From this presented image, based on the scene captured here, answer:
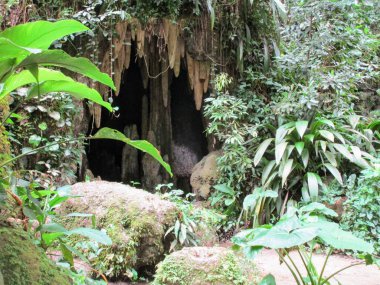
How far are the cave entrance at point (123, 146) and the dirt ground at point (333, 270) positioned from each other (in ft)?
14.0

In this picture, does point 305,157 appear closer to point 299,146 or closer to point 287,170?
point 299,146

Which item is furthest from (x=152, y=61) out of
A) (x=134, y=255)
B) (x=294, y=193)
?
(x=134, y=255)

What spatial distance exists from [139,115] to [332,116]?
14.1 ft

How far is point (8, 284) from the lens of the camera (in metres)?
1.22

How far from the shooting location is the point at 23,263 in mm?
1305

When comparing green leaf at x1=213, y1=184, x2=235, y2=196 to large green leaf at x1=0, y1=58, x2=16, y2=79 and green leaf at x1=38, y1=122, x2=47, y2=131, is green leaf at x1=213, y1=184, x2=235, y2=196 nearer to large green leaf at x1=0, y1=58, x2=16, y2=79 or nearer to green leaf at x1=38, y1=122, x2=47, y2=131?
green leaf at x1=38, y1=122, x2=47, y2=131

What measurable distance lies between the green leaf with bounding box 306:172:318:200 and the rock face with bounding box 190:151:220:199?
151cm

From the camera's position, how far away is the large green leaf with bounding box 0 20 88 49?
1166 millimetres

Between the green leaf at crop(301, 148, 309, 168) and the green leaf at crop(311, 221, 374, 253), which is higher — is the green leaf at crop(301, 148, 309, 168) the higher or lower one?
the higher one

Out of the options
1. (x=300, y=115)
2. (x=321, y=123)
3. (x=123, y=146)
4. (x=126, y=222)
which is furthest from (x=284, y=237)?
(x=123, y=146)

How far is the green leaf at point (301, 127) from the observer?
5.29 m

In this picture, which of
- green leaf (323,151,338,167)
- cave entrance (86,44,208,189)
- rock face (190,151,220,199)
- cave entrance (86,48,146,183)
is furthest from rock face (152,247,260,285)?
cave entrance (86,48,146,183)

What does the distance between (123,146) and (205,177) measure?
2.87 metres

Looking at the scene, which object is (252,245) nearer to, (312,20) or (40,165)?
(40,165)
